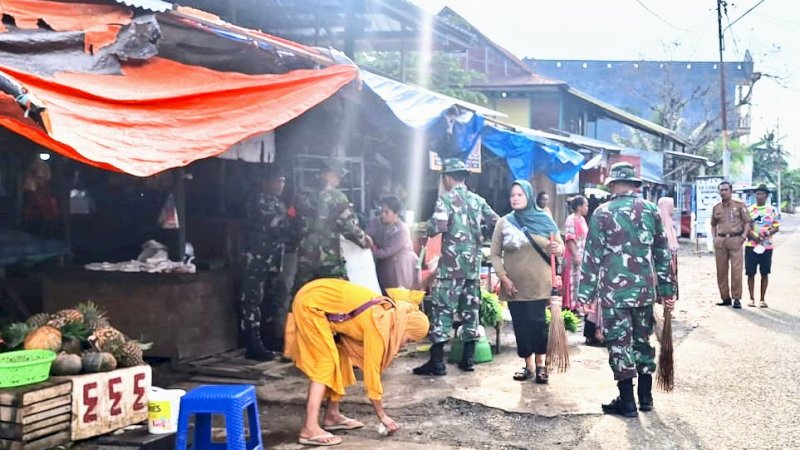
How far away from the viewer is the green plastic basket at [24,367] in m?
4.37

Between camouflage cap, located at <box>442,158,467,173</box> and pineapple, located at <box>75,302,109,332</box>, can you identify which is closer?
pineapple, located at <box>75,302,109,332</box>

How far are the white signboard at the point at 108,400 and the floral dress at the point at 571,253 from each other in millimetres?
6027

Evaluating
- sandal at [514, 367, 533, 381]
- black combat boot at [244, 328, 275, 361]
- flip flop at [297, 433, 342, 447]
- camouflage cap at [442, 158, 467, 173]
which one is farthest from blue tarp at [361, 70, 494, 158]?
flip flop at [297, 433, 342, 447]

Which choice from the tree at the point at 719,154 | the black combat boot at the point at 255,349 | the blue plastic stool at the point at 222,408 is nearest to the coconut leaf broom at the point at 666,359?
the blue plastic stool at the point at 222,408

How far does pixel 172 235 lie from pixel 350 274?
2740 mm

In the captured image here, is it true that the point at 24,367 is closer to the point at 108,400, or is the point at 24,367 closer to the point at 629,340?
the point at 108,400

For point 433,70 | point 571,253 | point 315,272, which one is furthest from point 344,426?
point 433,70

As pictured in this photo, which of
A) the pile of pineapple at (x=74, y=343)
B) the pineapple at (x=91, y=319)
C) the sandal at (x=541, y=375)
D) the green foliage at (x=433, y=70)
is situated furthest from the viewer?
the green foliage at (x=433, y=70)

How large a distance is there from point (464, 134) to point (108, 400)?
5277 mm

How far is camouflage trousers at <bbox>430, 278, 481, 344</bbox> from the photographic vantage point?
7.43m

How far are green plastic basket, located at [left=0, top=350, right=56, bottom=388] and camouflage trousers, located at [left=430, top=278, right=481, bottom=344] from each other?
145 inches

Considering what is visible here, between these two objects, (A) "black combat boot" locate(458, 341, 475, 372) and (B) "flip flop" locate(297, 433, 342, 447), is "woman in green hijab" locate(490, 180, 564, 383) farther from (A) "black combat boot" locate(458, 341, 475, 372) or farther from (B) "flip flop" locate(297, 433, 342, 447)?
(B) "flip flop" locate(297, 433, 342, 447)

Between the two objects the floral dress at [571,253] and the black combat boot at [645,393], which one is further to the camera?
the floral dress at [571,253]

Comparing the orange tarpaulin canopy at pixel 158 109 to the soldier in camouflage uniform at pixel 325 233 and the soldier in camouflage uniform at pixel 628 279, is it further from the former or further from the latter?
the soldier in camouflage uniform at pixel 628 279
